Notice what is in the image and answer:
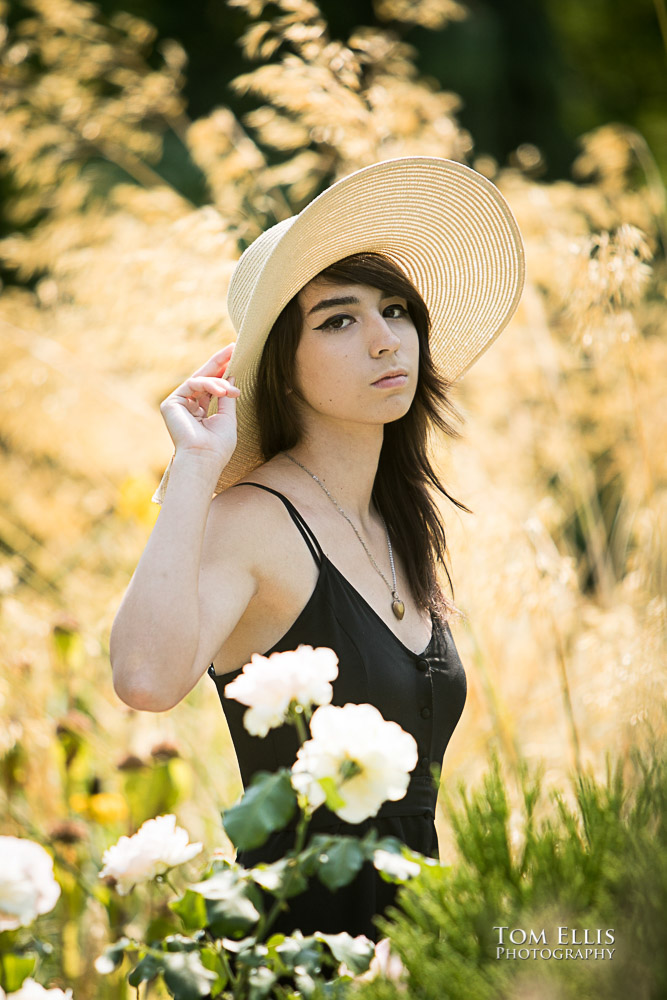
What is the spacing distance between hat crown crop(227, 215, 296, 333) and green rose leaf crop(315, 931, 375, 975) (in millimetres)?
990

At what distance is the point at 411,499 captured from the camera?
183 centimetres

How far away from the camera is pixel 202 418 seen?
1.45m

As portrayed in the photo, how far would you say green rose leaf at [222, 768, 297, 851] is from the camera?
695mm

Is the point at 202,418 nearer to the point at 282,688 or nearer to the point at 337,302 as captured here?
the point at 337,302

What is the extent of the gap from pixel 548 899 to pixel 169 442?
7.52 feet

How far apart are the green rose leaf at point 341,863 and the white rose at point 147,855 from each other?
191mm

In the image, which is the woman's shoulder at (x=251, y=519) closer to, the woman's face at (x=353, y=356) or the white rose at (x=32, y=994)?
the woman's face at (x=353, y=356)

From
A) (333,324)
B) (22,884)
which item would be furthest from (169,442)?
(22,884)

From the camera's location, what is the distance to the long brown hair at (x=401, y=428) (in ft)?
5.24

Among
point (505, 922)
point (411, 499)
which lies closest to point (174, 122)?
point (411, 499)

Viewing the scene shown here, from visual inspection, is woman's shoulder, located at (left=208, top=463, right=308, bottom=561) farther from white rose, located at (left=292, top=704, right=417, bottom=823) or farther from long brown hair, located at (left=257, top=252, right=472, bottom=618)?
white rose, located at (left=292, top=704, right=417, bottom=823)

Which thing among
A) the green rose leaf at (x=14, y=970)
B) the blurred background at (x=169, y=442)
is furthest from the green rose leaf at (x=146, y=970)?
the blurred background at (x=169, y=442)

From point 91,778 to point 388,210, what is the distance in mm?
1352

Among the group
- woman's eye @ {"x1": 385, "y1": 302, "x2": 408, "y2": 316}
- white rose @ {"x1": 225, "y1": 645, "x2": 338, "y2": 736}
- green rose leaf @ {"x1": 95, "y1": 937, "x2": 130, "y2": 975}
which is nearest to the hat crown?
woman's eye @ {"x1": 385, "y1": 302, "x2": 408, "y2": 316}
